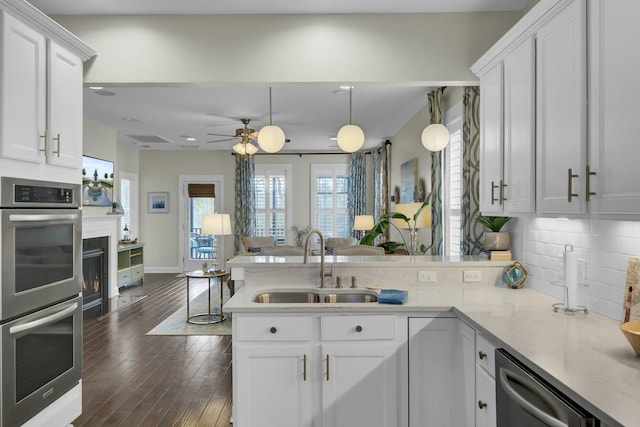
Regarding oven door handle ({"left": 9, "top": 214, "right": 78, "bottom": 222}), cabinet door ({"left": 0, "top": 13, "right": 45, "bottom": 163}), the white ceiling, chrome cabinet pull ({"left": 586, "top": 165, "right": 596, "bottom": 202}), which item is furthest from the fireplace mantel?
chrome cabinet pull ({"left": 586, "top": 165, "right": 596, "bottom": 202})

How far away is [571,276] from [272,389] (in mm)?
1631

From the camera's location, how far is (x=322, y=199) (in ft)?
33.0

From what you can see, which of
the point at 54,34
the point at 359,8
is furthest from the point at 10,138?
the point at 359,8

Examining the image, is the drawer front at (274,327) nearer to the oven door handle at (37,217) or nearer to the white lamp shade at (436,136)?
the oven door handle at (37,217)

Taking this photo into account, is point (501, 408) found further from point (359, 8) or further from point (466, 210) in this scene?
point (359, 8)

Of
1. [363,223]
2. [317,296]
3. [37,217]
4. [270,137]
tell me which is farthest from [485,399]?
[363,223]

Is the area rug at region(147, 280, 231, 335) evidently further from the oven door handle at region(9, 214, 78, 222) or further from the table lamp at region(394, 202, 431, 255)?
the oven door handle at region(9, 214, 78, 222)

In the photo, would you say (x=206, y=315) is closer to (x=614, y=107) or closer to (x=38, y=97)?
(x=38, y=97)

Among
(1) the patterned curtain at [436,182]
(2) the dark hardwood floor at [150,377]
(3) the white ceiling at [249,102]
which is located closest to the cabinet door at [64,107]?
(3) the white ceiling at [249,102]

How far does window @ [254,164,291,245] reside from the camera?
10000mm

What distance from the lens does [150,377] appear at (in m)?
3.66

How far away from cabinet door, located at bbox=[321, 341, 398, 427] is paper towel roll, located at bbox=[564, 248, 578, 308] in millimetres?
922

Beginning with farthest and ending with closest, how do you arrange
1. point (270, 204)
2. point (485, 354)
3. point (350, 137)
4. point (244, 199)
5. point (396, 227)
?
→ 1. point (270, 204)
2. point (244, 199)
3. point (396, 227)
4. point (350, 137)
5. point (485, 354)

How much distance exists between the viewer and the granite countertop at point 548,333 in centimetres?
129
